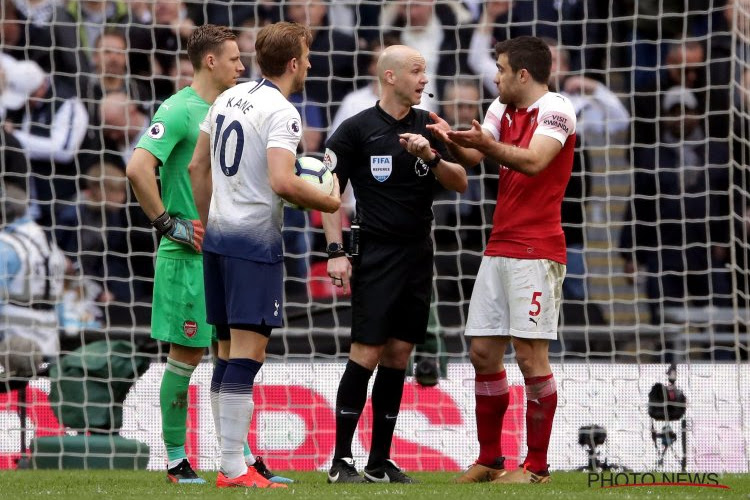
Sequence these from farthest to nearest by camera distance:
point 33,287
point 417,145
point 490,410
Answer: point 33,287, point 490,410, point 417,145

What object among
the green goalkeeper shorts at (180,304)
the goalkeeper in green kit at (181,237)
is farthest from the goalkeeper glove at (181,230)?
the green goalkeeper shorts at (180,304)

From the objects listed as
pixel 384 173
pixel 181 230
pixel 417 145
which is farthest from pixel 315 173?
pixel 181 230

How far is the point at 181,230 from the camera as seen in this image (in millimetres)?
5613

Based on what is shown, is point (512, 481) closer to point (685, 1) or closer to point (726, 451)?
point (726, 451)

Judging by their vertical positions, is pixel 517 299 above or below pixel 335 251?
below

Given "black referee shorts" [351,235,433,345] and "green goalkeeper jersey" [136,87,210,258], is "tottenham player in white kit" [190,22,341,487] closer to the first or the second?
"green goalkeeper jersey" [136,87,210,258]

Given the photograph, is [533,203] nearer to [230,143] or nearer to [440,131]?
[440,131]

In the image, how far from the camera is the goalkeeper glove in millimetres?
5562

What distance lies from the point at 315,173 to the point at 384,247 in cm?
67

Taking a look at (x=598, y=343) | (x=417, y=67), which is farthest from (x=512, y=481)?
(x=598, y=343)

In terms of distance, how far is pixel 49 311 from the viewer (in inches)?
332

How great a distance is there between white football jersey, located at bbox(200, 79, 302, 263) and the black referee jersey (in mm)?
696

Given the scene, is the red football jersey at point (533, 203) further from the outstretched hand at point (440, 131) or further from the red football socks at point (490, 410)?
the red football socks at point (490, 410)

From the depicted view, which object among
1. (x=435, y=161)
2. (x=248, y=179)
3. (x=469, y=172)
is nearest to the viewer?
(x=248, y=179)
